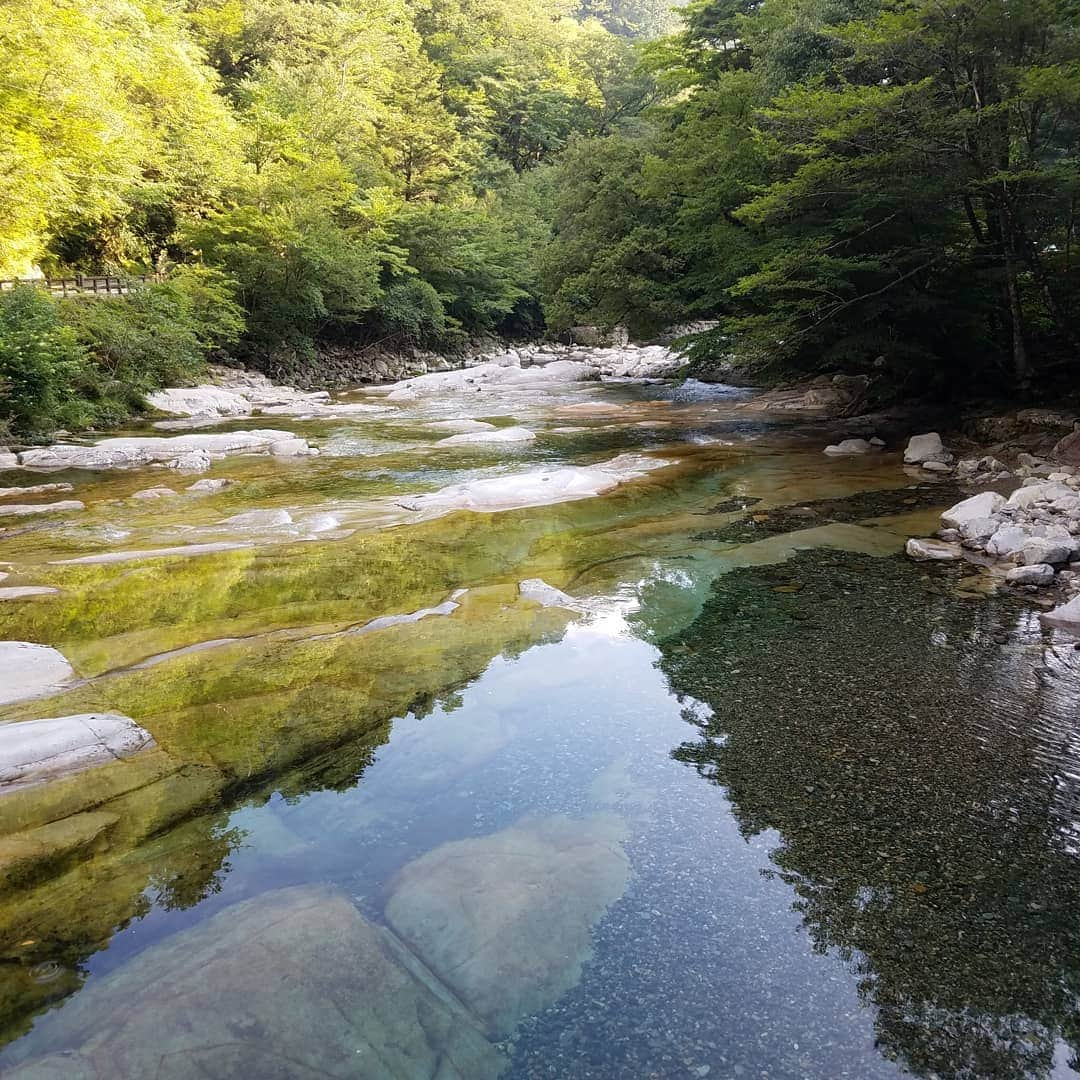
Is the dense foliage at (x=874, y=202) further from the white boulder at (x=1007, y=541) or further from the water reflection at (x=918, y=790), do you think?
the water reflection at (x=918, y=790)

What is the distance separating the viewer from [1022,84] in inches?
329

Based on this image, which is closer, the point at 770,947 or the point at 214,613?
the point at 770,947

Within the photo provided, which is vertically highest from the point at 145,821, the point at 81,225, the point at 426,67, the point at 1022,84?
the point at 426,67

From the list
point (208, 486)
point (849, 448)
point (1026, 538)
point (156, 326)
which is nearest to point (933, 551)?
point (1026, 538)

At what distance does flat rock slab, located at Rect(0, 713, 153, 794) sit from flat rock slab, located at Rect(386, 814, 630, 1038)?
5.26 ft

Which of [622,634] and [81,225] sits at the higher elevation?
[81,225]

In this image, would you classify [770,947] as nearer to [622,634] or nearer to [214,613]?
[622,634]

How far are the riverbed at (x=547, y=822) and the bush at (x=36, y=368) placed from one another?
697 cm

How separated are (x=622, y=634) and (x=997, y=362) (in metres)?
10.2

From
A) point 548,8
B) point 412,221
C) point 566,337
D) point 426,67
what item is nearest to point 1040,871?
point 412,221

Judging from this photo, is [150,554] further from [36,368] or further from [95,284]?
[95,284]

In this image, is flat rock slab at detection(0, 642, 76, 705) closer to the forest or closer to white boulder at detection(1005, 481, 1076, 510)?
white boulder at detection(1005, 481, 1076, 510)

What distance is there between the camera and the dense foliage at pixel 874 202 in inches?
366

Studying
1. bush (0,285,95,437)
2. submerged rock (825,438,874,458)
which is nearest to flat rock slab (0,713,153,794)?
submerged rock (825,438,874,458)
